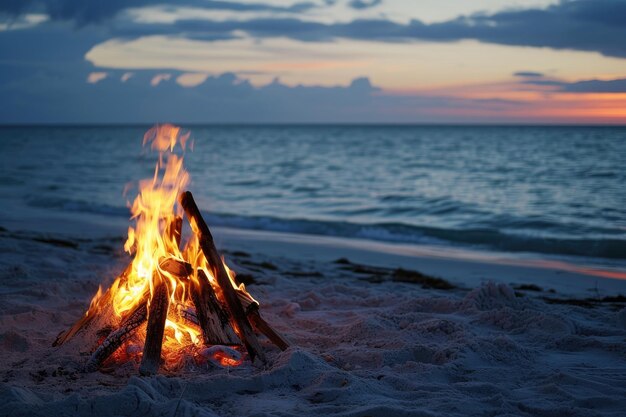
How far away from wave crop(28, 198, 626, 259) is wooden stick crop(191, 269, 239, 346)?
10682mm

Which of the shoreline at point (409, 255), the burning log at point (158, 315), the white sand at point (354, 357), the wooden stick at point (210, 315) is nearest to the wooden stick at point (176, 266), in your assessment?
the burning log at point (158, 315)

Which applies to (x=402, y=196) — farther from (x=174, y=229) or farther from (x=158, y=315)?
(x=158, y=315)

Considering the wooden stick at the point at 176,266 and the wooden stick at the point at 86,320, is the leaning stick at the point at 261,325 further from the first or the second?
the wooden stick at the point at 86,320

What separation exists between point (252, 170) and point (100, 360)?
34.1 meters

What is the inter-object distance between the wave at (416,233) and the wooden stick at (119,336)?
36.3ft

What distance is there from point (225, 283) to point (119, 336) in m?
0.90

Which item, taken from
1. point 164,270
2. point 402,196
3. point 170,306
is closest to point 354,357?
point 170,306

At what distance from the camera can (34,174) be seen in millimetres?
32750

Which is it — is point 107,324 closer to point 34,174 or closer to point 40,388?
point 40,388

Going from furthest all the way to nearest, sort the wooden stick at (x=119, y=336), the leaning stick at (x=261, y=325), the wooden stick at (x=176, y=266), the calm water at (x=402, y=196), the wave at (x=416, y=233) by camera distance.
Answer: the calm water at (x=402, y=196)
the wave at (x=416, y=233)
the leaning stick at (x=261, y=325)
the wooden stick at (x=176, y=266)
the wooden stick at (x=119, y=336)

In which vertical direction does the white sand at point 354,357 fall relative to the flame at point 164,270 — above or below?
below

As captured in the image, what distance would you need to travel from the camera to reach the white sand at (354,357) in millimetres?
4109

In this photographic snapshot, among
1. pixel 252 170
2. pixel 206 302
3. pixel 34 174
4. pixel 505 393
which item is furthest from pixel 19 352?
pixel 252 170

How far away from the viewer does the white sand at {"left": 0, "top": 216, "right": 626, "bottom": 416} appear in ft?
13.5
